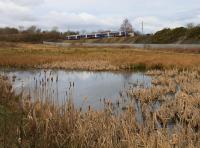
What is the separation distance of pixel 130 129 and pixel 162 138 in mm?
1261

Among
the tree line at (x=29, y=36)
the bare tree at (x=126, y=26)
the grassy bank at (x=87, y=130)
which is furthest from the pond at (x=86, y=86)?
the bare tree at (x=126, y=26)

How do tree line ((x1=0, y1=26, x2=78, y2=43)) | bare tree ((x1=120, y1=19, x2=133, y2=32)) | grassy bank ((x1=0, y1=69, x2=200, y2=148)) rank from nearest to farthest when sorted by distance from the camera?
grassy bank ((x1=0, y1=69, x2=200, y2=148)), tree line ((x1=0, y1=26, x2=78, y2=43)), bare tree ((x1=120, y1=19, x2=133, y2=32))

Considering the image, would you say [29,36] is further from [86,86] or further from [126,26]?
[86,86]

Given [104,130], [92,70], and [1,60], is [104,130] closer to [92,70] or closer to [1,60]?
[92,70]

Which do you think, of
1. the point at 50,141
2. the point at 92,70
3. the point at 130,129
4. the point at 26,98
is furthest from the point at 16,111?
the point at 92,70

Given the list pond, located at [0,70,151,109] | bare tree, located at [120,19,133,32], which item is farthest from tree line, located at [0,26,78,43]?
pond, located at [0,70,151,109]

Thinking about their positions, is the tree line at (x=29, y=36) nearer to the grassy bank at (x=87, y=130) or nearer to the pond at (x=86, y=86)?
the pond at (x=86, y=86)

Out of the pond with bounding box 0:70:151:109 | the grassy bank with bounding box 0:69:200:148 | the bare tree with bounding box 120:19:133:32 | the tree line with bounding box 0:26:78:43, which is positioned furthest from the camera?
the bare tree with bounding box 120:19:133:32

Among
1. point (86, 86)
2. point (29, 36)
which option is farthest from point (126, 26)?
point (86, 86)

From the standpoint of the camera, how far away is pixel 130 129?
25.9 ft

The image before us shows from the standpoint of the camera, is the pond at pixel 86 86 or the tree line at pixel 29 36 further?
the tree line at pixel 29 36

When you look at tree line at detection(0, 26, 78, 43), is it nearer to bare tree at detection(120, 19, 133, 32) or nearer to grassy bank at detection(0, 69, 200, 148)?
Result: bare tree at detection(120, 19, 133, 32)

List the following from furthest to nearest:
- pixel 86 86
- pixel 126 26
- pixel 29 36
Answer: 1. pixel 126 26
2. pixel 29 36
3. pixel 86 86

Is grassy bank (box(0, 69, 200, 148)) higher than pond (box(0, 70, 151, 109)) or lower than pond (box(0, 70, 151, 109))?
higher
